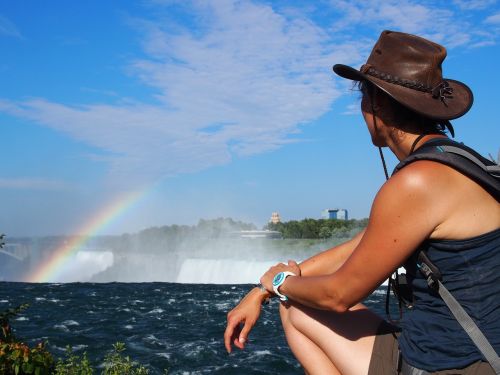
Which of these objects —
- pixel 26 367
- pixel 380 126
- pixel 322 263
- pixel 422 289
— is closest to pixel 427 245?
pixel 422 289

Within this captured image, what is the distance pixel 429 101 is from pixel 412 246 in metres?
0.58

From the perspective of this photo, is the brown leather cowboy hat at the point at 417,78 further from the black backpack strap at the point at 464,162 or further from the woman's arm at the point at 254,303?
the woman's arm at the point at 254,303

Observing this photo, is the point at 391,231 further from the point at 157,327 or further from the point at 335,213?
the point at 335,213

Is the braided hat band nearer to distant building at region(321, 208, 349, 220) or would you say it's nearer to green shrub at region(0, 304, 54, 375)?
green shrub at region(0, 304, 54, 375)

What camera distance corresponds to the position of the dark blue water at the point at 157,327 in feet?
36.1

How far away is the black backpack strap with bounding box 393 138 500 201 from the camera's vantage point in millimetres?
1879

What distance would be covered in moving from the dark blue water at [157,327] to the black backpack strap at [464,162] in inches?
349

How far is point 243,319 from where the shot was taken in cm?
286

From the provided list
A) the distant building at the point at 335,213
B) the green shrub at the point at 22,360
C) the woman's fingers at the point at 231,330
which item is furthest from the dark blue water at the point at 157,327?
the distant building at the point at 335,213

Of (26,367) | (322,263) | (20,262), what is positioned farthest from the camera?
(20,262)

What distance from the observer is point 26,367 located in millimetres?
3562

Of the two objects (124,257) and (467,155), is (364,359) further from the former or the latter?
(124,257)

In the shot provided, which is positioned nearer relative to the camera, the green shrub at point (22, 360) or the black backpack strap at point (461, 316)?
the black backpack strap at point (461, 316)

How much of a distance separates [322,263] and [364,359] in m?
0.57
